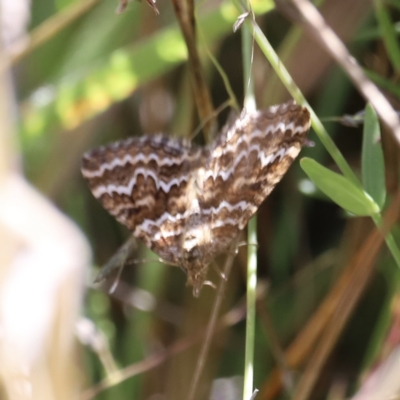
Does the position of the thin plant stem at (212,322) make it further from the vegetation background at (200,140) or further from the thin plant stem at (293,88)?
the thin plant stem at (293,88)

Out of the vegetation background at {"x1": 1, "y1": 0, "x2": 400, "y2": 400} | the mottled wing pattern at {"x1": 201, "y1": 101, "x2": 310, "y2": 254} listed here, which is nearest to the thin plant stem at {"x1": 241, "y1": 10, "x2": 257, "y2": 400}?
the mottled wing pattern at {"x1": 201, "y1": 101, "x2": 310, "y2": 254}

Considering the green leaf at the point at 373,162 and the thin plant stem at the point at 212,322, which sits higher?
the green leaf at the point at 373,162

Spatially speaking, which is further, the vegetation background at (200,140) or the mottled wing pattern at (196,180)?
the vegetation background at (200,140)

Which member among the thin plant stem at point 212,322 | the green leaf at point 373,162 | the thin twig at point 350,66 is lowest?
the thin plant stem at point 212,322

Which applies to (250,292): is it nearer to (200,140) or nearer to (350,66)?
(350,66)

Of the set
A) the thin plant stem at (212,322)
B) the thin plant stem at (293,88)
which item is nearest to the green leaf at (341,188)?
the thin plant stem at (293,88)

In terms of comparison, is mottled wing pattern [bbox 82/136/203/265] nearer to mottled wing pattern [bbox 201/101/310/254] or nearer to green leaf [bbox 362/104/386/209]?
mottled wing pattern [bbox 201/101/310/254]
